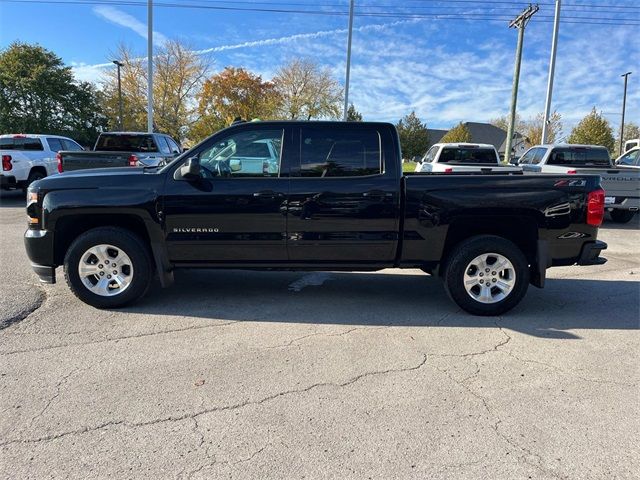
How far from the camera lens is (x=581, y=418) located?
2.95m

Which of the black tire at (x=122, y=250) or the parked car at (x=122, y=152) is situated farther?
the parked car at (x=122, y=152)

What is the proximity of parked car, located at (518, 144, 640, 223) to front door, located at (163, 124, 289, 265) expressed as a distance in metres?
8.46

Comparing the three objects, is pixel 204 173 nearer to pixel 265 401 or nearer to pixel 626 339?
pixel 265 401

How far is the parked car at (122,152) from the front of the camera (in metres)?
10.2

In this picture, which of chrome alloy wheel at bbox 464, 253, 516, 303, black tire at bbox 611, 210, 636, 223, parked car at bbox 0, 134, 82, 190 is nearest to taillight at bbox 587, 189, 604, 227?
chrome alloy wheel at bbox 464, 253, 516, 303

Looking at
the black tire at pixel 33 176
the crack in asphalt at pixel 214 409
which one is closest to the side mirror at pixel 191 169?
the crack in asphalt at pixel 214 409

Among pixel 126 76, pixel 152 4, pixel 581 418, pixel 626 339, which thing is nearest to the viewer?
pixel 581 418

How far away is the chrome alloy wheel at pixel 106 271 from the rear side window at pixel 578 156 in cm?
1086

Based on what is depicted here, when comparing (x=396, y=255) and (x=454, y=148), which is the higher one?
(x=454, y=148)

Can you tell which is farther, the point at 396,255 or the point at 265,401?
the point at 396,255

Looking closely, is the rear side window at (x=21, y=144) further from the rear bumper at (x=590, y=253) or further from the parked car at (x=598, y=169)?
the rear bumper at (x=590, y=253)

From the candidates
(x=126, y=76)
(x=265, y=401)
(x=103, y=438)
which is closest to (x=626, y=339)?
(x=265, y=401)

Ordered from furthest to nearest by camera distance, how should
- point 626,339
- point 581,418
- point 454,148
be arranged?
point 454,148 → point 626,339 → point 581,418

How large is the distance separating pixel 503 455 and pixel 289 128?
3.40m
